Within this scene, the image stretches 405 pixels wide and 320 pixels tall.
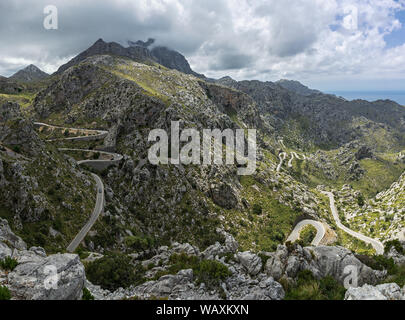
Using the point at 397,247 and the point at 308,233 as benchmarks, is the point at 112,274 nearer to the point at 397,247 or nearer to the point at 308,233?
the point at 397,247

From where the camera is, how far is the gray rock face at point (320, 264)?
24.1m

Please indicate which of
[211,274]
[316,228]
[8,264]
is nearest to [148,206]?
[211,274]

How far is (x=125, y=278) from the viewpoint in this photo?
26516mm

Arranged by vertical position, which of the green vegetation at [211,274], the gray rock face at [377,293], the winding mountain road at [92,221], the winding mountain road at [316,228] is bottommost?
the winding mountain road at [316,228]

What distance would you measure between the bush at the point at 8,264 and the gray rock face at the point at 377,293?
2657 cm

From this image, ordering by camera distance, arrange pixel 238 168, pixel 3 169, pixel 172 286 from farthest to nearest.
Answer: pixel 238 168 → pixel 3 169 → pixel 172 286

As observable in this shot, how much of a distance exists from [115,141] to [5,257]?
9024 centimetres

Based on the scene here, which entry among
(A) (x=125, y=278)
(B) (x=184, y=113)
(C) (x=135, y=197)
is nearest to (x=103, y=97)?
(B) (x=184, y=113)

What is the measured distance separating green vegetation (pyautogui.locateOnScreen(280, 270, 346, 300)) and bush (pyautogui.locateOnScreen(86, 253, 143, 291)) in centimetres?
1660

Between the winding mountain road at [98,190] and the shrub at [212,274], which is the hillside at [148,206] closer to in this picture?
the shrub at [212,274]

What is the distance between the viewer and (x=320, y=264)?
26.1 meters

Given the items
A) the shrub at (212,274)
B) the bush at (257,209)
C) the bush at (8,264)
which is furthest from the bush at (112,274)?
the bush at (257,209)

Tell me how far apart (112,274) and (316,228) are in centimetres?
9760

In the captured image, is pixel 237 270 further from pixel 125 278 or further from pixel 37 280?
pixel 37 280
